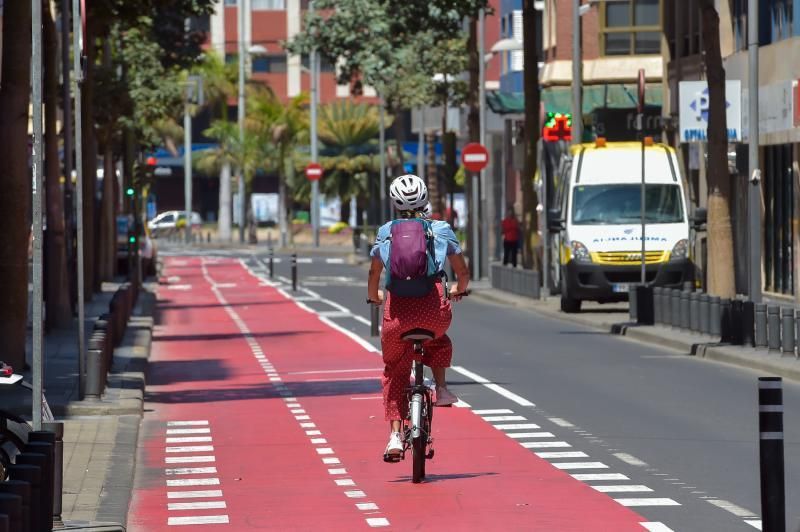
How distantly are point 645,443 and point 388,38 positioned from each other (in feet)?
135

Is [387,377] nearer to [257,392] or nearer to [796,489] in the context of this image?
[796,489]

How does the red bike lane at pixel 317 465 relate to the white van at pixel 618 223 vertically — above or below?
below

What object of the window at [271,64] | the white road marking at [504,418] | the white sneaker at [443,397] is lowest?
the white road marking at [504,418]

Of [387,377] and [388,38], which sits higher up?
[388,38]

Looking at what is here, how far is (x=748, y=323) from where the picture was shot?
2750 cm

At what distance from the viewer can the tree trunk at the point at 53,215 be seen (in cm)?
3450

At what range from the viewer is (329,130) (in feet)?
365

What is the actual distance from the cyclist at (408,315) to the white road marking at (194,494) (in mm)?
1114

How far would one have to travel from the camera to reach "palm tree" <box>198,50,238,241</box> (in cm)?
10825

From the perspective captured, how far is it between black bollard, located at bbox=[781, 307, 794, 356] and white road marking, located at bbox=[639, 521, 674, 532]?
44.7ft

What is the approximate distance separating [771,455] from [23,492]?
3.54 m

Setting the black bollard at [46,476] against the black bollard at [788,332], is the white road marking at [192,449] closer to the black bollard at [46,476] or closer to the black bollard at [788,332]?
the black bollard at [46,476]

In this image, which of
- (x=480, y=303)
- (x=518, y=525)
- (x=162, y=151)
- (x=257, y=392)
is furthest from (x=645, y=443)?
(x=162, y=151)

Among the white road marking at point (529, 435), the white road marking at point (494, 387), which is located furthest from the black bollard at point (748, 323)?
the white road marking at point (529, 435)
